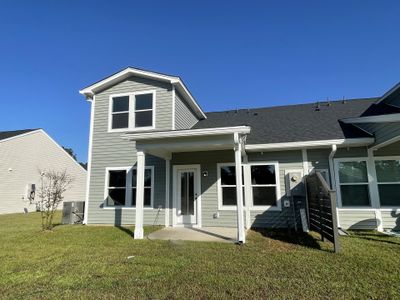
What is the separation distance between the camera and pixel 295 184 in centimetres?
875

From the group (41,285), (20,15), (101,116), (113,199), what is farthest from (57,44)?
(41,285)

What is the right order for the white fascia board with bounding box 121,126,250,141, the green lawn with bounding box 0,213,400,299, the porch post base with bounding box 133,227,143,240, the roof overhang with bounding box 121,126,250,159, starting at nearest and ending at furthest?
the green lawn with bounding box 0,213,400,299 → the white fascia board with bounding box 121,126,250,141 → the roof overhang with bounding box 121,126,250,159 → the porch post base with bounding box 133,227,143,240

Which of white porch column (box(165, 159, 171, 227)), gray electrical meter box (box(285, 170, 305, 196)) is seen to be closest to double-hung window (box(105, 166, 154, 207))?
white porch column (box(165, 159, 171, 227))

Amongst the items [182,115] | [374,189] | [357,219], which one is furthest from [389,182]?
[182,115]

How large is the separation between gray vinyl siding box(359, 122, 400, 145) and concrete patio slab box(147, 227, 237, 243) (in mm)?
5339

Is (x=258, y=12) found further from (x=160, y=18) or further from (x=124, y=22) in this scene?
(x=124, y=22)

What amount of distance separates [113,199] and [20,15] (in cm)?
936

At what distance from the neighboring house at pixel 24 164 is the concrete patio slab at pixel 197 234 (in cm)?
1501

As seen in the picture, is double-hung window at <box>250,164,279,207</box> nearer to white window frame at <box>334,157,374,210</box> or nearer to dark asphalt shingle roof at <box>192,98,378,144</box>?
dark asphalt shingle roof at <box>192,98,378,144</box>

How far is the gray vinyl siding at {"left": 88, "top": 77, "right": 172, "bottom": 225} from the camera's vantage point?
968 centimetres

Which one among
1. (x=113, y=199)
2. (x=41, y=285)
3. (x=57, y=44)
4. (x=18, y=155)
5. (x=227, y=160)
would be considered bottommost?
(x=41, y=285)

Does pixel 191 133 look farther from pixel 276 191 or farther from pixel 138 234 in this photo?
pixel 276 191

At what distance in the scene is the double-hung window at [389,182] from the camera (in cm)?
802

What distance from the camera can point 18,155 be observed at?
722 inches
